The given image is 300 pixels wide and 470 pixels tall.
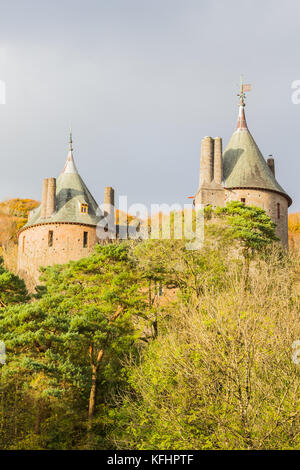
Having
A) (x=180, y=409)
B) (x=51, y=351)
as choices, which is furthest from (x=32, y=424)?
(x=180, y=409)

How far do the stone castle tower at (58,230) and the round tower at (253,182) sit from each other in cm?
766

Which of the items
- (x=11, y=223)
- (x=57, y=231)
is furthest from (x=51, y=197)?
(x=11, y=223)

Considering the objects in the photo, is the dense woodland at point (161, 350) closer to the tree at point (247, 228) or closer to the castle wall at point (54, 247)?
the tree at point (247, 228)

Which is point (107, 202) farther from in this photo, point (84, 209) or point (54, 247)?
point (54, 247)

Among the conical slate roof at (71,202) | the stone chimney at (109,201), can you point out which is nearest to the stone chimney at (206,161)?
the stone chimney at (109,201)

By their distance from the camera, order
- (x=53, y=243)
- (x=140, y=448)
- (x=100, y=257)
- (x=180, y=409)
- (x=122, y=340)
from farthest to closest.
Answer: (x=53, y=243), (x=100, y=257), (x=122, y=340), (x=140, y=448), (x=180, y=409)

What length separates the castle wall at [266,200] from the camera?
110 ft

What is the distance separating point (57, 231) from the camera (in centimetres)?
3466

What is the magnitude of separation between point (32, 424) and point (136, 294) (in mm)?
→ 6065

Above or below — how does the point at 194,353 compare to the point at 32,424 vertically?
above

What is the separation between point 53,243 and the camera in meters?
34.5

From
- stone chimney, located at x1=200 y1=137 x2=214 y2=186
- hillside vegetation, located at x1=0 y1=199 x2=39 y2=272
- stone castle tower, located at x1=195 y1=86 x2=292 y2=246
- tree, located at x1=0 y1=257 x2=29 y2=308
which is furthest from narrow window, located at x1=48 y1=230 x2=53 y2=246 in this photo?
tree, located at x1=0 y1=257 x2=29 y2=308

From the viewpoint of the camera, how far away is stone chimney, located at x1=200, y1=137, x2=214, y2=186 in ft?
111
